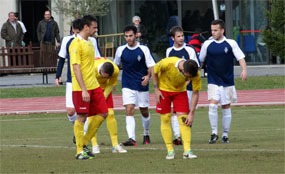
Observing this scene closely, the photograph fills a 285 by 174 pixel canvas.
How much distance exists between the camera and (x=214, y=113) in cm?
1351

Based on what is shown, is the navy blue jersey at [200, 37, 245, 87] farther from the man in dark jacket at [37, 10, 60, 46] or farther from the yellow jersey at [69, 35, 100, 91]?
the man in dark jacket at [37, 10, 60, 46]

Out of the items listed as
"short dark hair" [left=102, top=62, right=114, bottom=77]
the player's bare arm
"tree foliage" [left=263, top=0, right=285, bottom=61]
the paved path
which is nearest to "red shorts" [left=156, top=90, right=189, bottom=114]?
"short dark hair" [left=102, top=62, right=114, bottom=77]

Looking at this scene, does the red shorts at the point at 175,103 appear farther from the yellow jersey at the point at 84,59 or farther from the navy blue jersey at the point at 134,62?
the navy blue jersey at the point at 134,62

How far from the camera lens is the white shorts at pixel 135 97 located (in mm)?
13234

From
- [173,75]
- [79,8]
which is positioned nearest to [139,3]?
[79,8]

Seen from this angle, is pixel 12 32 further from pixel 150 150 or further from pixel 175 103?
pixel 175 103

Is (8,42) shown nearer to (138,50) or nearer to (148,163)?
(138,50)

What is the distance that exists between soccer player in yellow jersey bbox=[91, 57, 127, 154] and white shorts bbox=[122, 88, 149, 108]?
39.7 inches

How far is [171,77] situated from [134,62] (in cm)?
232

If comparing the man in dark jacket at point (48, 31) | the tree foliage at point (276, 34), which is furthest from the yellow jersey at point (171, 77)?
the tree foliage at point (276, 34)

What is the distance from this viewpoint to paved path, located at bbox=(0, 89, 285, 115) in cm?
2041

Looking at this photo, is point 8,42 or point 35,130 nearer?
point 35,130

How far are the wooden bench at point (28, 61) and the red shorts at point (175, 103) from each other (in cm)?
1759

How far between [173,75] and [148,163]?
1509mm
